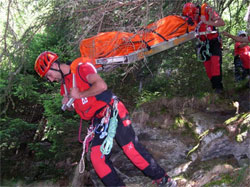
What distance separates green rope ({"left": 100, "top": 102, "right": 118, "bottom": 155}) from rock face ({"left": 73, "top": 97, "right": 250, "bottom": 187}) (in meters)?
1.48

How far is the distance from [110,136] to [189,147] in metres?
2.55

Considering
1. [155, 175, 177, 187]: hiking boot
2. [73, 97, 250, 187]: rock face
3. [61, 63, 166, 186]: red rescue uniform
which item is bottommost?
[73, 97, 250, 187]: rock face

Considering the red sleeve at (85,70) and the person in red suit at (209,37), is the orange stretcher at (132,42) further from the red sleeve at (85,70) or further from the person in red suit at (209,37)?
the red sleeve at (85,70)

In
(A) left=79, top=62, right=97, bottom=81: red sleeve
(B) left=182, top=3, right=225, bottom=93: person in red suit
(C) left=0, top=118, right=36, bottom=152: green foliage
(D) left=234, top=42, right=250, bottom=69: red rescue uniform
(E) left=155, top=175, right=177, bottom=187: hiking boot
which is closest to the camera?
(A) left=79, top=62, right=97, bottom=81: red sleeve

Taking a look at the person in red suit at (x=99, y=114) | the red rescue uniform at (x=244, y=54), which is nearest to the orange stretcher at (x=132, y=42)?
the person in red suit at (x=99, y=114)

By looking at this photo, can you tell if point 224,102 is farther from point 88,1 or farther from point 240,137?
point 88,1

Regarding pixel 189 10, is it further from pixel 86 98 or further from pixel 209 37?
pixel 86 98

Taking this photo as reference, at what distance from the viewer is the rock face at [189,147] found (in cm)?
450

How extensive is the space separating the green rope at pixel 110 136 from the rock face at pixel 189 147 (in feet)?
4.85

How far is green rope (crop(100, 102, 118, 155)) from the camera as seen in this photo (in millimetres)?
3764

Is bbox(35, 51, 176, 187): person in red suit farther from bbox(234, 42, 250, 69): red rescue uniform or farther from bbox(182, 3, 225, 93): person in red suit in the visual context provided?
bbox(234, 42, 250, 69): red rescue uniform

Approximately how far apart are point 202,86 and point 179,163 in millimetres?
A: 2528

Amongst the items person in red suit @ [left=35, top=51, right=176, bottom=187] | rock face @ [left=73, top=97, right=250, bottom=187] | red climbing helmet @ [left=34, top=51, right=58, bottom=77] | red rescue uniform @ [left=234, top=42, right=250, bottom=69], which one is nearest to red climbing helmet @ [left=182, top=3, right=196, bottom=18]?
rock face @ [left=73, top=97, right=250, bottom=187]

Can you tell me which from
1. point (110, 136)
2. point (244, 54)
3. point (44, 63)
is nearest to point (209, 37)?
point (244, 54)
